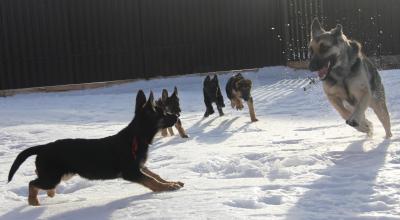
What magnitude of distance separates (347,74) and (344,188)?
265 cm

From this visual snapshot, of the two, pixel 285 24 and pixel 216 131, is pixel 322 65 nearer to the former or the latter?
pixel 216 131

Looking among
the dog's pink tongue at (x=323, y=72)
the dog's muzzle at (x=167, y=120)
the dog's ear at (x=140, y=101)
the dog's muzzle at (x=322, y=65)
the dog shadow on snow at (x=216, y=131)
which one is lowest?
the dog shadow on snow at (x=216, y=131)

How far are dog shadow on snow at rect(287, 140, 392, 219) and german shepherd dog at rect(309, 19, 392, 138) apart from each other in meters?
0.88

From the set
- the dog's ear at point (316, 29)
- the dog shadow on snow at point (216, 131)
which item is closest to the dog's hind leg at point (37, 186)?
the dog shadow on snow at point (216, 131)

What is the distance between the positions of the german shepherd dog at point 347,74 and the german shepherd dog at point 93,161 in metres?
→ 2.69

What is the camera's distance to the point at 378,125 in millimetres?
8180

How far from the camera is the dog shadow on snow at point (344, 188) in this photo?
3.86m

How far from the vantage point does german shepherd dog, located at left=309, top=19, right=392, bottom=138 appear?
6762mm

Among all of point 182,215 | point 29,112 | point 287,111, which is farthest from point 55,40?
point 182,215

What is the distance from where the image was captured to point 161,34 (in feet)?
55.6

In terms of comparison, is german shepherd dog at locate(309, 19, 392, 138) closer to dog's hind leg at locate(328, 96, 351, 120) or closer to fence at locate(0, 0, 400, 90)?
dog's hind leg at locate(328, 96, 351, 120)

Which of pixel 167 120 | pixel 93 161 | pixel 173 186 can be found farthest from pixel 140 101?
pixel 173 186

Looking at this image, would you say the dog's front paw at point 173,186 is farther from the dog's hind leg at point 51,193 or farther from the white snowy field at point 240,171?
the dog's hind leg at point 51,193

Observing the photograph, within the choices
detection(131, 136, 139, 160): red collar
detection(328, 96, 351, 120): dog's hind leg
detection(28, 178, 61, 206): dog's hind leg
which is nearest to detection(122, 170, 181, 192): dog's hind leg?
detection(131, 136, 139, 160): red collar
